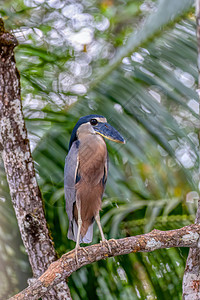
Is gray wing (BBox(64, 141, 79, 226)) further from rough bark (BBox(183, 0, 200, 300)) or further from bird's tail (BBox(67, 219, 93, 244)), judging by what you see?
rough bark (BBox(183, 0, 200, 300))

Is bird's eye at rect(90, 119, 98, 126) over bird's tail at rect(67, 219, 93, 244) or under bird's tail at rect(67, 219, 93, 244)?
over

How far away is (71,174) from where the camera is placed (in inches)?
42.2

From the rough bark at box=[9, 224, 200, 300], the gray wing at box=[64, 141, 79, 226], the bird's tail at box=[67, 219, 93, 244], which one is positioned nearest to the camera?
the rough bark at box=[9, 224, 200, 300]

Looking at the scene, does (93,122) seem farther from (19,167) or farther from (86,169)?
(19,167)

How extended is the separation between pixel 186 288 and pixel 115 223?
35 centimetres

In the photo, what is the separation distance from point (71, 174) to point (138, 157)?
288 mm

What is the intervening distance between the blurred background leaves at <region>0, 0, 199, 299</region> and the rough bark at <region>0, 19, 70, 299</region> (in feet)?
0.82

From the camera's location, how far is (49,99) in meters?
1.55

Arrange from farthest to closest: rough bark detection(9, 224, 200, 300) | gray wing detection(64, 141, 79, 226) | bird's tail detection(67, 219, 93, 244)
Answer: bird's tail detection(67, 219, 93, 244) → gray wing detection(64, 141, 79, 226) → rough bark detection(9, 224, 200, 300)

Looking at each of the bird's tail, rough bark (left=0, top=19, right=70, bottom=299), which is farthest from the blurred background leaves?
rough bark (left=0, top=19, right=70, bottom=299)

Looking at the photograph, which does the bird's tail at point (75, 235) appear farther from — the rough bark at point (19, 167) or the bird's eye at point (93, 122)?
the bird's eye at point (93, 122)

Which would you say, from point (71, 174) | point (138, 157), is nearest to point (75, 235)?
point (71, 174)

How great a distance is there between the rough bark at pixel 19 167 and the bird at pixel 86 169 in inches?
3.7

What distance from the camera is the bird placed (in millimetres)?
1019
